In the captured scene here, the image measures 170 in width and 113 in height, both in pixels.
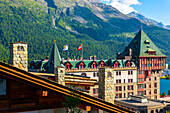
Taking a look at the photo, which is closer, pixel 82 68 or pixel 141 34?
pixel 82 68

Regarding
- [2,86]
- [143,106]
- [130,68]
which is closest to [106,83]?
[2,86]

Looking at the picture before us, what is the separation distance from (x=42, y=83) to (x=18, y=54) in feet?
17.8

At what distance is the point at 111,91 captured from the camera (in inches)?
531

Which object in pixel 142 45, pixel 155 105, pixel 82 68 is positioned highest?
pixel 142 45

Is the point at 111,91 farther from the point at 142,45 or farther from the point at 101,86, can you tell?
the point at 142,45

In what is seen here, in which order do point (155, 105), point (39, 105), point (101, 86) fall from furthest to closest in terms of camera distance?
point (155, 105) < point (101, 86) < point (39, 105)

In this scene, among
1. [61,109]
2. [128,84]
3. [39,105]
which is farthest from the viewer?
[128,84]

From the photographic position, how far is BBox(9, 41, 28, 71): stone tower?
43.4 ft

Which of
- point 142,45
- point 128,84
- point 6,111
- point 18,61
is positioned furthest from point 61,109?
point 142,45

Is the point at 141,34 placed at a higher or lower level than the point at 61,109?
higher

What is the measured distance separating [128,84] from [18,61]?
6869cm

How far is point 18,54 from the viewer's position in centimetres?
1381

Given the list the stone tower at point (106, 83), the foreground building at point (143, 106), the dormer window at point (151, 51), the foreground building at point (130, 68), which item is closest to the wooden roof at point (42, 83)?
the stone tower at point (106, 83)

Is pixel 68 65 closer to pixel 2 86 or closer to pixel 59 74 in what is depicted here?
pixel 59 74
